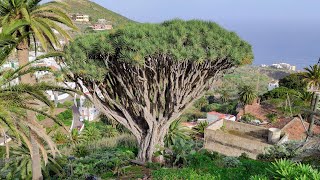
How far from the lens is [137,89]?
13508 mm

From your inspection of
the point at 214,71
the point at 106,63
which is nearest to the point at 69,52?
the point at 106,63

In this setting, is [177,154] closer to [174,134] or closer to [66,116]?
[174,134]

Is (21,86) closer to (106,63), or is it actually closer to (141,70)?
(106,63)

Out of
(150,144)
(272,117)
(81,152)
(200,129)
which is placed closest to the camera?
(150,144)

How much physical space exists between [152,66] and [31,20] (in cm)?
441

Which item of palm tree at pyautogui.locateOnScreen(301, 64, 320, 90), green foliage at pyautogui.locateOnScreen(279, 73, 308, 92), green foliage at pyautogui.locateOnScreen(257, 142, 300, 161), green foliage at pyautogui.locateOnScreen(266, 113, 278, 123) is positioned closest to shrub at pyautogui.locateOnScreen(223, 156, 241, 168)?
green foliage at pyautogui.locateOnScreen(257, 142, 300, 161)

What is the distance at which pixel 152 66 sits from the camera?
12.8m

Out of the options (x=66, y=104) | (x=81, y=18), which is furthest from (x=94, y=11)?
(x=66, y=104)

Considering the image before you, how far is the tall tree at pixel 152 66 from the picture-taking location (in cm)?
1206

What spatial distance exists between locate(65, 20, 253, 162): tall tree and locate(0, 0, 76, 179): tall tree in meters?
1.49

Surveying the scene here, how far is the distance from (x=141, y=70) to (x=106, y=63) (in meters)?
1.29

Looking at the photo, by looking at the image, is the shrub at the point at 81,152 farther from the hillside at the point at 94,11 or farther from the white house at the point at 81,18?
the hillside at the point at 94,11

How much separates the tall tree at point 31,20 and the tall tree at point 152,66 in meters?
1.49

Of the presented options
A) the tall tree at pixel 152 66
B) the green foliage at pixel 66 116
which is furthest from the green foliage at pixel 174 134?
the green foliage at pixel 66 116
